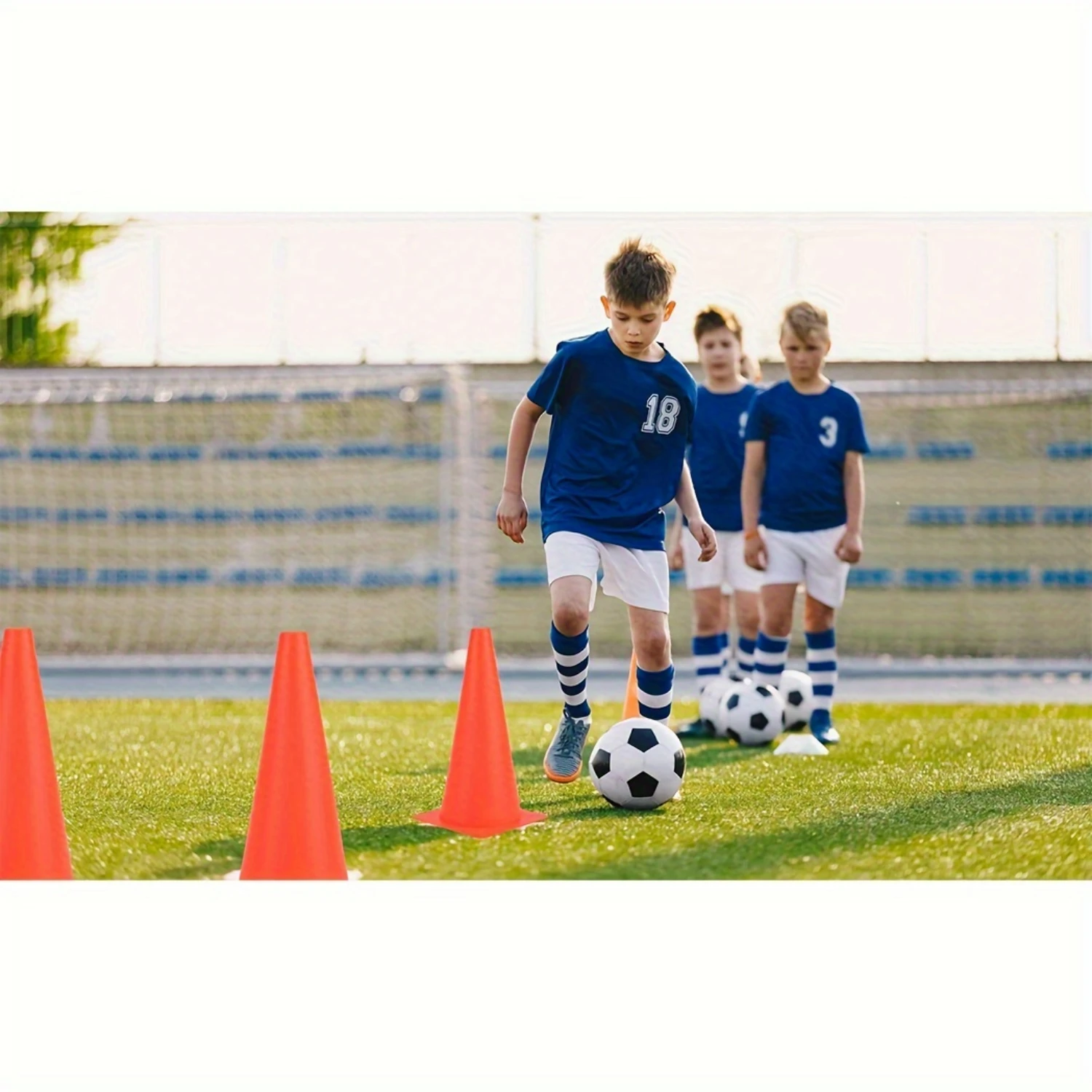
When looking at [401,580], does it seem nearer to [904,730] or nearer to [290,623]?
[290,623]

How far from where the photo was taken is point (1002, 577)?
40.5 feet

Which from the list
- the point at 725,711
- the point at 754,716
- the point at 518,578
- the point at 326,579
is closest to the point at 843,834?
the point at 754,716

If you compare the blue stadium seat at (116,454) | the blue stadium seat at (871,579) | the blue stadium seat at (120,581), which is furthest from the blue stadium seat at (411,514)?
the blue stadium seat at (871,579)

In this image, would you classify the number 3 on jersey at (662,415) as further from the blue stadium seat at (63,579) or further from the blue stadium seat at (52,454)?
the blue stadium seat at (52,454)

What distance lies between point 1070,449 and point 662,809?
29.7ft

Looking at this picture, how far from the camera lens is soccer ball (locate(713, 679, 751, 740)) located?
249 inches

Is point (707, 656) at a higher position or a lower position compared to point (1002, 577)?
lower

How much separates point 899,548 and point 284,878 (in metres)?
9.70

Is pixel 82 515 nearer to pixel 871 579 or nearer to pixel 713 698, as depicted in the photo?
pixel 871 579

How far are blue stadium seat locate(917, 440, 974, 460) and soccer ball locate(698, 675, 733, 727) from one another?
6451mm

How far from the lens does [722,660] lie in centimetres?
715

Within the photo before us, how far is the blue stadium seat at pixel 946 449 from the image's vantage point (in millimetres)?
12453

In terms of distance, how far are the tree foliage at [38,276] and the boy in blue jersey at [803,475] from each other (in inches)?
324

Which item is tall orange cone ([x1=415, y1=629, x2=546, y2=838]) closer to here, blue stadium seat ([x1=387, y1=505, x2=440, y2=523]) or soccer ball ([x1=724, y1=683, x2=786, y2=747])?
soccer ball ([x1=724, y1=683, x2=786, y2=747])
